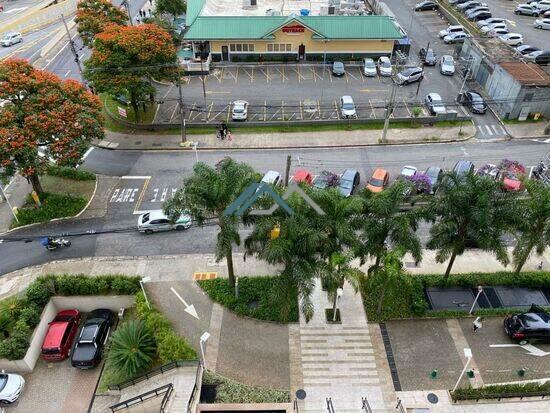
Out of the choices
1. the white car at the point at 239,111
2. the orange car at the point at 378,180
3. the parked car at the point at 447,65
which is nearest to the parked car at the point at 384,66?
the parked car at the point at 447,65

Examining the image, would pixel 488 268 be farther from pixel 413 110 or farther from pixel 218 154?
pixel 218 154

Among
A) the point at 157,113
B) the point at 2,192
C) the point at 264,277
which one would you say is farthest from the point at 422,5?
the point at 2,192

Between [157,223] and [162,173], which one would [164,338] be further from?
[162,173]

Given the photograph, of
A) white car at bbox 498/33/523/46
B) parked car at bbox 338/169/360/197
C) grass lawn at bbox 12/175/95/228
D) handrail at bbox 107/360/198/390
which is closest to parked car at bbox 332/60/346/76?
parked car at bbox 338/169/360/197

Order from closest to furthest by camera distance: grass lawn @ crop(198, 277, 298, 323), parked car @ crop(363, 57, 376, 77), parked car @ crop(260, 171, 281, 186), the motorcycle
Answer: grass lawn @ crop(198, 277, 298, 323) → the motorcycle → parked car @ crop(260, 171, 281, 186) → parked car @ crop(363, 57, 376, 77)

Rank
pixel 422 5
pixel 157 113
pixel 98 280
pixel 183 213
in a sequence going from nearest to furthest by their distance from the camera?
pixel 183 213 < pixel 98 280 < pixel 157 113 < pixel 422 5

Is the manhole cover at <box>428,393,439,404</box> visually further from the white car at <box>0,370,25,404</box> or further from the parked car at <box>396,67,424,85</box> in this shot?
the parked car at <box>396,67,424,85</box>

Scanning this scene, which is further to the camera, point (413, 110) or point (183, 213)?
point (413, 110)

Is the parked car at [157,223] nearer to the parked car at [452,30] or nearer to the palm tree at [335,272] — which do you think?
the palm tree at [335,272]
